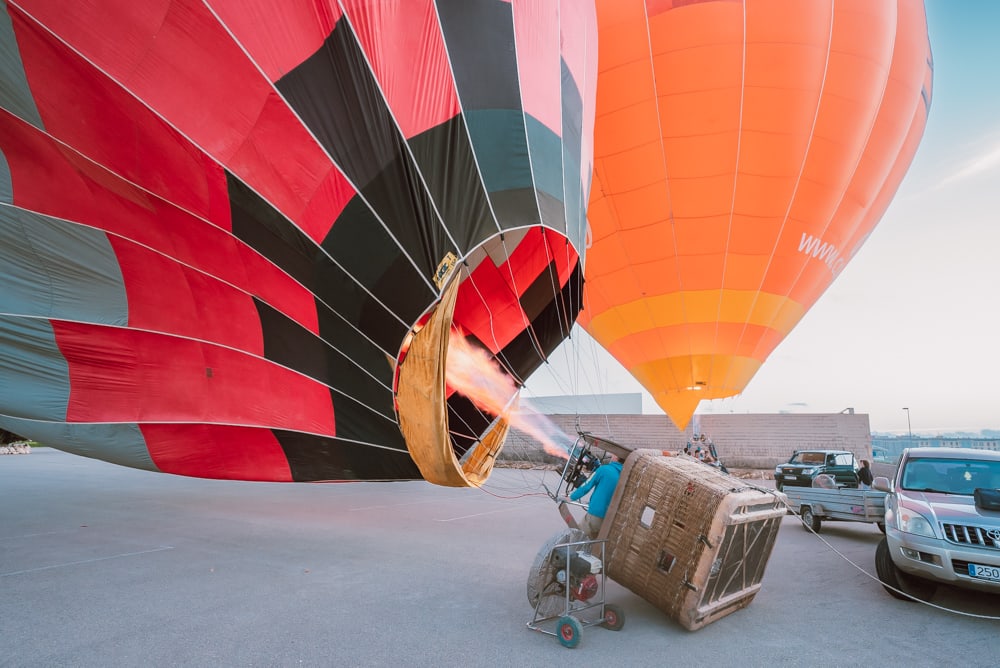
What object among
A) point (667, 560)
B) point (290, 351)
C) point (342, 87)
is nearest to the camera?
point (667, 560)

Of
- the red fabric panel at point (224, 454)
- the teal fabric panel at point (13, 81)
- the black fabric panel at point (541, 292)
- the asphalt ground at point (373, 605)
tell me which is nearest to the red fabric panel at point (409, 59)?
the teal fabric panel at point (13, 81)

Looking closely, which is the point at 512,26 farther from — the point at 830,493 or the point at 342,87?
the point at 830,493

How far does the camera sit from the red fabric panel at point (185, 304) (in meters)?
6.29

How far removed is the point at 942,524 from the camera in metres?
4.81

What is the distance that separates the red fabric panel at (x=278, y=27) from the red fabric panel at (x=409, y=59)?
0.79 feet

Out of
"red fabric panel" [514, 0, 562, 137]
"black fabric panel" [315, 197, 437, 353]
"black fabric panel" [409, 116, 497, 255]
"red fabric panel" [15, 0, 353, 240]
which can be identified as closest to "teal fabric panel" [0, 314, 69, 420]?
"red fabric panel" [15, 0, 353, 240]

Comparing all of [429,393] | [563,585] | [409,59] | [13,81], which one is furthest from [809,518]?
[13,81]

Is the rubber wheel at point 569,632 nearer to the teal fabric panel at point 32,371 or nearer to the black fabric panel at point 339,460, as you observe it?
the black fabric panel at point 339,460

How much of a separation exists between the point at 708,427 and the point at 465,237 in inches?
685

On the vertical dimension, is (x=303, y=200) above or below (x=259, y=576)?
above

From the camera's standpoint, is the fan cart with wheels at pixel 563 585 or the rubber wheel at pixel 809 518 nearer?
the fan cart with wheels at pixel 563 585

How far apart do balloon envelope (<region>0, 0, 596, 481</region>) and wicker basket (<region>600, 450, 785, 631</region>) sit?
2216 mm

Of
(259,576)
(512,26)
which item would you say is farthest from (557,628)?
(512,26)

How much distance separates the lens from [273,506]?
33.3 ft
